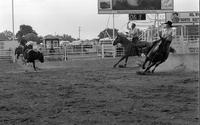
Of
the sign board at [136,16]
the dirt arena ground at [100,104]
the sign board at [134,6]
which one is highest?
the sign board at [134,6]

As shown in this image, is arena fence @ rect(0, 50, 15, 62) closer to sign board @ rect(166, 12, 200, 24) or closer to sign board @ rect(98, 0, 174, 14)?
sign board @ rect(98, 0, 174, 14)

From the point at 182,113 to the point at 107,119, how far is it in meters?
1.25

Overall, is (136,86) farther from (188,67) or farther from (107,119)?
(188,67)

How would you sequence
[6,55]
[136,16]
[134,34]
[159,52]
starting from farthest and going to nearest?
[136,16], [6,55], [134,34], [159,52]

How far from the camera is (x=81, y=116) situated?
21.5 ft

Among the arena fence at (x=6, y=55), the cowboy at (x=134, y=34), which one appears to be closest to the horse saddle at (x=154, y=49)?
the cowboy at (x=134, y=34)

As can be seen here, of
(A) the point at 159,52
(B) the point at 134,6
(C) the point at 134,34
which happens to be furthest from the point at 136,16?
(A) the point at 159,52

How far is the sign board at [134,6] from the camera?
36.8 m

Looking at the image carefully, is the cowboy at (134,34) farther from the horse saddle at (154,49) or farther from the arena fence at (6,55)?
the arena fence at (6,55)

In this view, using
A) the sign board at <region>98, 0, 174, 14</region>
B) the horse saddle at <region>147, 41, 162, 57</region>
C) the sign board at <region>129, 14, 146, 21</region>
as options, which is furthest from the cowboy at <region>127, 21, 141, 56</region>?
the sign board at <region>129, 14, 146, 21</region>

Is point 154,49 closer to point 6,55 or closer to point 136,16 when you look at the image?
point 6,55

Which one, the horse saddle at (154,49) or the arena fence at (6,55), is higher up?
the horse saddle at (154,49)

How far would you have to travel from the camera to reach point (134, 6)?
37.6 metres

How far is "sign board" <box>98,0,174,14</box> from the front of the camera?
36.8 m
